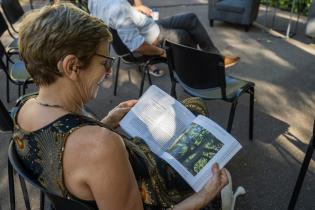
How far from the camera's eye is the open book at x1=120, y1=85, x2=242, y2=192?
1506 millimetres

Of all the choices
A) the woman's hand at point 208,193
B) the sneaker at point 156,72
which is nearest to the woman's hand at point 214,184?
the woman's hand at point 208,193

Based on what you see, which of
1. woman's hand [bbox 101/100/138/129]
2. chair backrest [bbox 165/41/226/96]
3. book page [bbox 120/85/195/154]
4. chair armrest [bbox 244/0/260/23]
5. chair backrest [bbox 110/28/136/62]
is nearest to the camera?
book page [bbox 120/85/195/154]

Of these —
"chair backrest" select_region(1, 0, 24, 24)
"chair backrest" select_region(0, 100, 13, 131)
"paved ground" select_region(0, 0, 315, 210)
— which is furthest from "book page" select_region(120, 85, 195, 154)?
"chair backrest" select_region(1, 0, 24, 24)

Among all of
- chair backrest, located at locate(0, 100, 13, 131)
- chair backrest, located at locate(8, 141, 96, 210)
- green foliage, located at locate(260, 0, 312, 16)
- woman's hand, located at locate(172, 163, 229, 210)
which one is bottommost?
green foliage, located at locate(260, 0, 312, 16)

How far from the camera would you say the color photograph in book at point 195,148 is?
4.99 ft

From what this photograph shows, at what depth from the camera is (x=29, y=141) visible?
117 cm

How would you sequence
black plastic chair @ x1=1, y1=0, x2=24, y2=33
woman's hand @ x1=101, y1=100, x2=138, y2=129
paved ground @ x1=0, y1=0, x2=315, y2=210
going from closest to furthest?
woman's hand @ x1=101, y1=100, x2=138, y2=129
paved ground @ x1=0, y1=0, x2=315, y2=210
black plastic chair @ x1=1, y1=0, x2=24, y2=33

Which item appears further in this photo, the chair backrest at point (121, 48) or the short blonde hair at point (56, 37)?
the chair backrest at point (121, 48)

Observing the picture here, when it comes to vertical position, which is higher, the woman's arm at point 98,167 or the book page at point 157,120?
the woman's arm at point 98,167

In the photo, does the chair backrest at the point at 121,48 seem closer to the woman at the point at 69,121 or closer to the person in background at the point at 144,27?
the person in background at the point at 144,27

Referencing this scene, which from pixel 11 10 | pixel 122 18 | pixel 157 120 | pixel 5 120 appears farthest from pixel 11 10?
pixel 157 120

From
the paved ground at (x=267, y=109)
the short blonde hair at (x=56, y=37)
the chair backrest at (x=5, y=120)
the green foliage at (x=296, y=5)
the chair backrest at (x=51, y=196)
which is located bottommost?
the green foliage at (x=296, y=5)

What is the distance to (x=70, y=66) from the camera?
114 cm

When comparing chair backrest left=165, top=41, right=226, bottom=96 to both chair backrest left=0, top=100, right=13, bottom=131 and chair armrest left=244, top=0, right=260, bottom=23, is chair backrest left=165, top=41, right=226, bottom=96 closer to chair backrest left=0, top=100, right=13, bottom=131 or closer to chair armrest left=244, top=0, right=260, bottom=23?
chair backrest left=0, top=100, right=13, bottom=131
